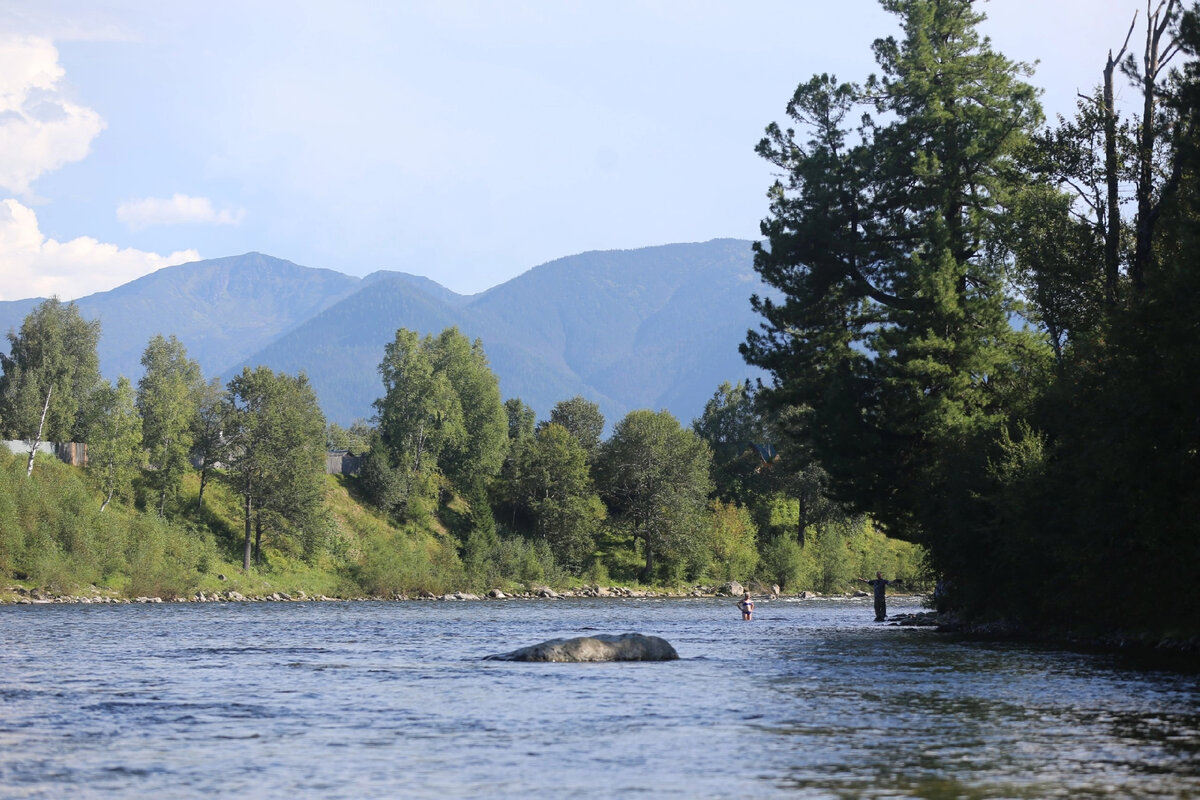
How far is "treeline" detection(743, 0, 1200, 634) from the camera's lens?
114ft

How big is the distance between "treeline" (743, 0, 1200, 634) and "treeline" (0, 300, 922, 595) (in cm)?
4744

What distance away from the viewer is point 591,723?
22.7 m

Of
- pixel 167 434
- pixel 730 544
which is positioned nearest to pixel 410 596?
pixel 167 434

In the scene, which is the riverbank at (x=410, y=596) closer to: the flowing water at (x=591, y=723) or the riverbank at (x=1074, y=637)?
the flowing water at (x=591, y=723)

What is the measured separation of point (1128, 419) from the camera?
33938 millimetres

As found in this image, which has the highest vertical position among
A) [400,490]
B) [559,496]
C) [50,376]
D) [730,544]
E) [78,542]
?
[50,376]

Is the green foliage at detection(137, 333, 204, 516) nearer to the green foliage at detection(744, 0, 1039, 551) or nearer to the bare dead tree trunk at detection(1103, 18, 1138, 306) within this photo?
the green foliage at detection(744, 0, 1039, 551)

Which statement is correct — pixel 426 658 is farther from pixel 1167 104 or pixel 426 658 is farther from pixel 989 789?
pixel 1167 104

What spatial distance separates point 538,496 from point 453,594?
87.2 feet

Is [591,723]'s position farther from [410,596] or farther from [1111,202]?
[410,596]

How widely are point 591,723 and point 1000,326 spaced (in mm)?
38110

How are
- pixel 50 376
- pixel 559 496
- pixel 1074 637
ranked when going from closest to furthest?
pixel 1074 637 < pixel 50 376 < pixel 559 496

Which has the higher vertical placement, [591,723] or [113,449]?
[113,449]

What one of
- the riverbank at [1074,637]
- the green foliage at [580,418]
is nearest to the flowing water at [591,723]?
the riverbank at [1074,637]
